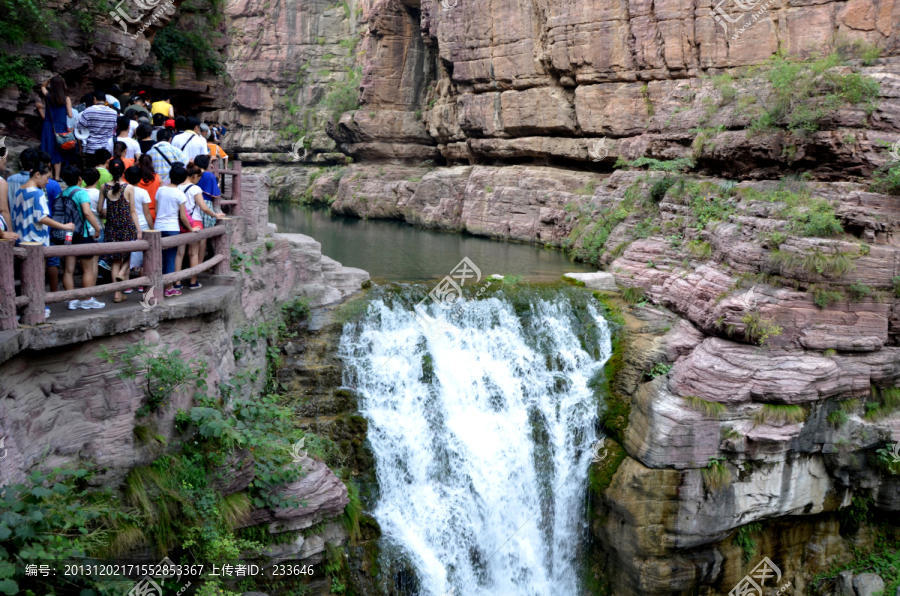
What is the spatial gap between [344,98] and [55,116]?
3245 cm

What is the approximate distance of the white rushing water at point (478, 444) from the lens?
11039 mm

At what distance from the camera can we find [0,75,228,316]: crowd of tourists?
7445 millimetres

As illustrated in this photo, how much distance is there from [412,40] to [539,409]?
28.0 m

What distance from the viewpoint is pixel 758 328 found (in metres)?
11.3

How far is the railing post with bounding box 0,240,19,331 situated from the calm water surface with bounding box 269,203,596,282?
914 cm

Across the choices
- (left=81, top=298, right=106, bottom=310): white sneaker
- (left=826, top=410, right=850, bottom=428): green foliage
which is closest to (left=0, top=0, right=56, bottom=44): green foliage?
(left=81, top=298, right=106, bottom=310): white sneaker

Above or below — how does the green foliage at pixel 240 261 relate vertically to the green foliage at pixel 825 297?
above

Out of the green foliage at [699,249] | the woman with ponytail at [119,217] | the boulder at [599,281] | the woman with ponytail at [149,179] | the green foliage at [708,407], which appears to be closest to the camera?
the woman with ponytail at [119,217]

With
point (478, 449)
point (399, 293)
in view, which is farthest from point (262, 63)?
point (478, 449)

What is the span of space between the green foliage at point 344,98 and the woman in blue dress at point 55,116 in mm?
29877

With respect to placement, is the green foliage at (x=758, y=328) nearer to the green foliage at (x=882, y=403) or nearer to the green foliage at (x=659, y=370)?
the green foliage at (x=659, y=370)

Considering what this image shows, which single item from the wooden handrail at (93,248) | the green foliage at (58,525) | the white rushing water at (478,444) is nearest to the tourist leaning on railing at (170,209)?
the wooden handrail at (93,248)

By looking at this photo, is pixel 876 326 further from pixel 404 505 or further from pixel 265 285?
pixel 265 285

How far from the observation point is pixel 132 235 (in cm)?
818
